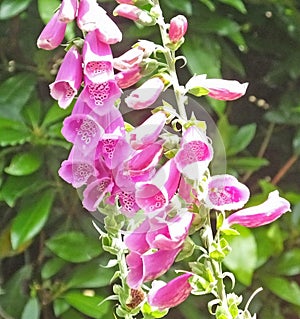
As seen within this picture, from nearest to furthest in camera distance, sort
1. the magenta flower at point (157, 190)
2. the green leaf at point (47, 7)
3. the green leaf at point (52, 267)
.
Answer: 1. the magenta flower at point (157, 190)
2. the green leaf at point (47, 7)
3. the green leaf at point (52, 267)

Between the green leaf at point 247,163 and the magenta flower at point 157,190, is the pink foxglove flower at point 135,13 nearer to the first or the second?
the magenta flower at point 157,190

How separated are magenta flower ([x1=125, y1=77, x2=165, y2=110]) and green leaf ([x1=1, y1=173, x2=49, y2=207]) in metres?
0.65

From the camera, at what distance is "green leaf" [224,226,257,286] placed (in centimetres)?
111

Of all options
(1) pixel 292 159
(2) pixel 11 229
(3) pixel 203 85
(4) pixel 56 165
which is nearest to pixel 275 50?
(1) pixel 292 159

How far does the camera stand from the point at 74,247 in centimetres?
115

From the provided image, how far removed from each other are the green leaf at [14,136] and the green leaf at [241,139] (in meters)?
0.34

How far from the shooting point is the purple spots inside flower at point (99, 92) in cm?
47

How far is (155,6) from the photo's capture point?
0.48 meters

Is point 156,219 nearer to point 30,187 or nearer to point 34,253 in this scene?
point 30,187

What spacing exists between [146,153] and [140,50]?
0.22 feet

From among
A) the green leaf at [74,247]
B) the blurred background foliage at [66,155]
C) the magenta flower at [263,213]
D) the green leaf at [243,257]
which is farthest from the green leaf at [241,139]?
the magenta flower at [263,213]

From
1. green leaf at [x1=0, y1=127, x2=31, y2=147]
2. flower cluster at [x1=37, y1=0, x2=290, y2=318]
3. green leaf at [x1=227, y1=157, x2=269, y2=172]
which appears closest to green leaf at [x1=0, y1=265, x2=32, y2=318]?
green leaf at [x1=0, y1=127, x2=31, y2=147]

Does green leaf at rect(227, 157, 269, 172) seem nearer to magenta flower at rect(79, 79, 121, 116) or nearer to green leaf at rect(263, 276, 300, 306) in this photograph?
green leaf at rect(263, 276, 300, 306)

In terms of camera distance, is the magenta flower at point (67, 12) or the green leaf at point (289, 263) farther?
the green leaf at point (289, 263)
